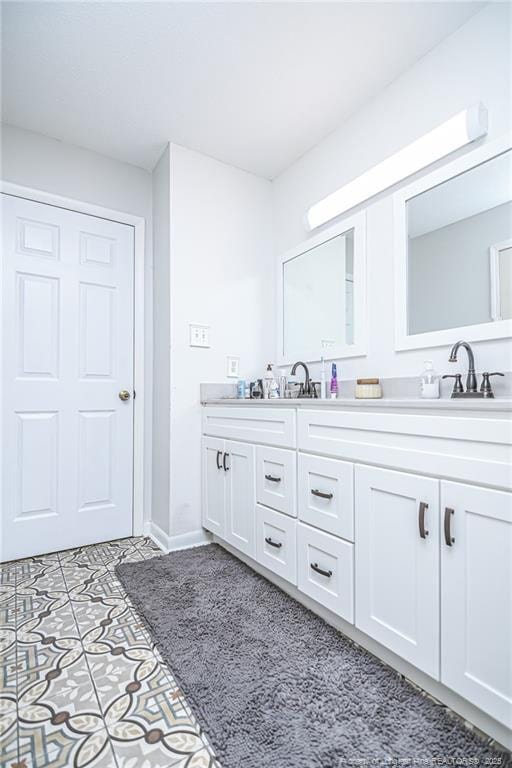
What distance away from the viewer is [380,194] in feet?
6.07

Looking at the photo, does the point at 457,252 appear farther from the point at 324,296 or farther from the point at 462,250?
the point at 324,296

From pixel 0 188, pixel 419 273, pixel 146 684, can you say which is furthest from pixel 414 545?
pixel 0 188

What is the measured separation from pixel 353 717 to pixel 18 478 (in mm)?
1895

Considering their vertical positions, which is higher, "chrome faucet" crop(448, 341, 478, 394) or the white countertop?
"chrome faucet" crop(448, 341, 478, 394)

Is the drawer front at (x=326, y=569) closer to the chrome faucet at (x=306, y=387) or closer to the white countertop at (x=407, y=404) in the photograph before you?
the white countertop at (x=407, y=404)

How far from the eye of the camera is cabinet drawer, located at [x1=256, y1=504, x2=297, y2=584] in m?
1.57

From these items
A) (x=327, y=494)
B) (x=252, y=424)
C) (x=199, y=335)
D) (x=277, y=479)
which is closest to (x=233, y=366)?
(x=199, y=335)

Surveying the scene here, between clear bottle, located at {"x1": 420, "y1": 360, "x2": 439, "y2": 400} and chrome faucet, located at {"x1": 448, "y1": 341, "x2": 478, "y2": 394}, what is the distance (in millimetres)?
108

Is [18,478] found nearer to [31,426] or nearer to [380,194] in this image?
[31,426]

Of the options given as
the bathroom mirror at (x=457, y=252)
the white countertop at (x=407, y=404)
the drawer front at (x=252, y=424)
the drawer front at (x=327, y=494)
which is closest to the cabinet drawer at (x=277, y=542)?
the drawer front at (x=327, y=494)

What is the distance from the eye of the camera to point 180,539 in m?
2.19

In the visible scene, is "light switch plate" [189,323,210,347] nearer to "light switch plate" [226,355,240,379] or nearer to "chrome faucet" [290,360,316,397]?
"light switch plate" [226,355,240,379]

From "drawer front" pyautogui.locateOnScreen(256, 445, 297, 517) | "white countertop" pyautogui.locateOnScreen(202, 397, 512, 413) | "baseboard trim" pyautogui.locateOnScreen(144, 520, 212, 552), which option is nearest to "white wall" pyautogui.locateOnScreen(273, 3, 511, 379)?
"white countertop" pyautogui.locateOnScreen(202, 397, 512, 413)

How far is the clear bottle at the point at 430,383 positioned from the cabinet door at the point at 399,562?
1.62 feet
